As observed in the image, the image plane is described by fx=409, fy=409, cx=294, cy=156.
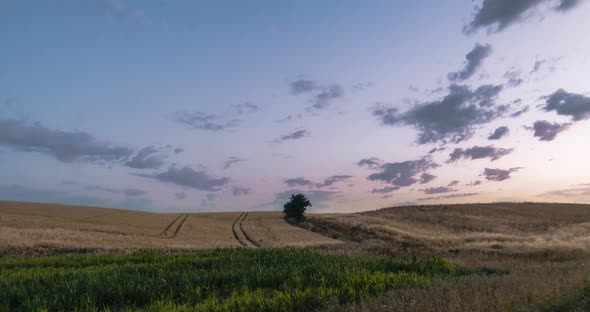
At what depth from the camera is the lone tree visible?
2830 inches

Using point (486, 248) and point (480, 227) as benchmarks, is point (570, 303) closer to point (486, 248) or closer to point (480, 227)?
point (486, 248)

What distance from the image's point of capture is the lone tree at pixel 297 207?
7188 centimetres

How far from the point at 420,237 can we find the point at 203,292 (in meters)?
36.4

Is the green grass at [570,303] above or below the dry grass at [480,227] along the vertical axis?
above

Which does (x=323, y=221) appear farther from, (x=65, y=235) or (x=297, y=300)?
(x=297, y=300)

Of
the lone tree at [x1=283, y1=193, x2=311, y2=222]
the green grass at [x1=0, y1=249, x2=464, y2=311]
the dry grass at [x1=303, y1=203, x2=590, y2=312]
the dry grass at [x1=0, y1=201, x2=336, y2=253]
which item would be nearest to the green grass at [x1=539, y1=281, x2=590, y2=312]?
the dry grass at [x1=303, y1=203, x2=590, y2=312]

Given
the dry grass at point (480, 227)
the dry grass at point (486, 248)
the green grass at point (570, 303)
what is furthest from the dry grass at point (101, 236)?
the green grass at point (570, 303)

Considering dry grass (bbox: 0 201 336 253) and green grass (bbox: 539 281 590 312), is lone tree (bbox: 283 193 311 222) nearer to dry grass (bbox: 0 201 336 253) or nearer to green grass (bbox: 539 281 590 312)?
dry grass (bbox: 0 201 336 253)

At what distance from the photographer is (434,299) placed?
335 inches

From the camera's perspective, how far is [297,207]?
72.2 meters

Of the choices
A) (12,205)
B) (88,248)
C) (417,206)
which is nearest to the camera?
(88,248)

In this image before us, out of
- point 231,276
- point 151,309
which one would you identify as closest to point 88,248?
point 231,276

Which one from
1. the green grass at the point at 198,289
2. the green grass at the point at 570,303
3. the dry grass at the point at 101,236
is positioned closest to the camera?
the green grass at the point at 570,303

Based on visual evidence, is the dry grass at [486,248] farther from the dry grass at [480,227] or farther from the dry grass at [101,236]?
the dry grass at [101,236]
